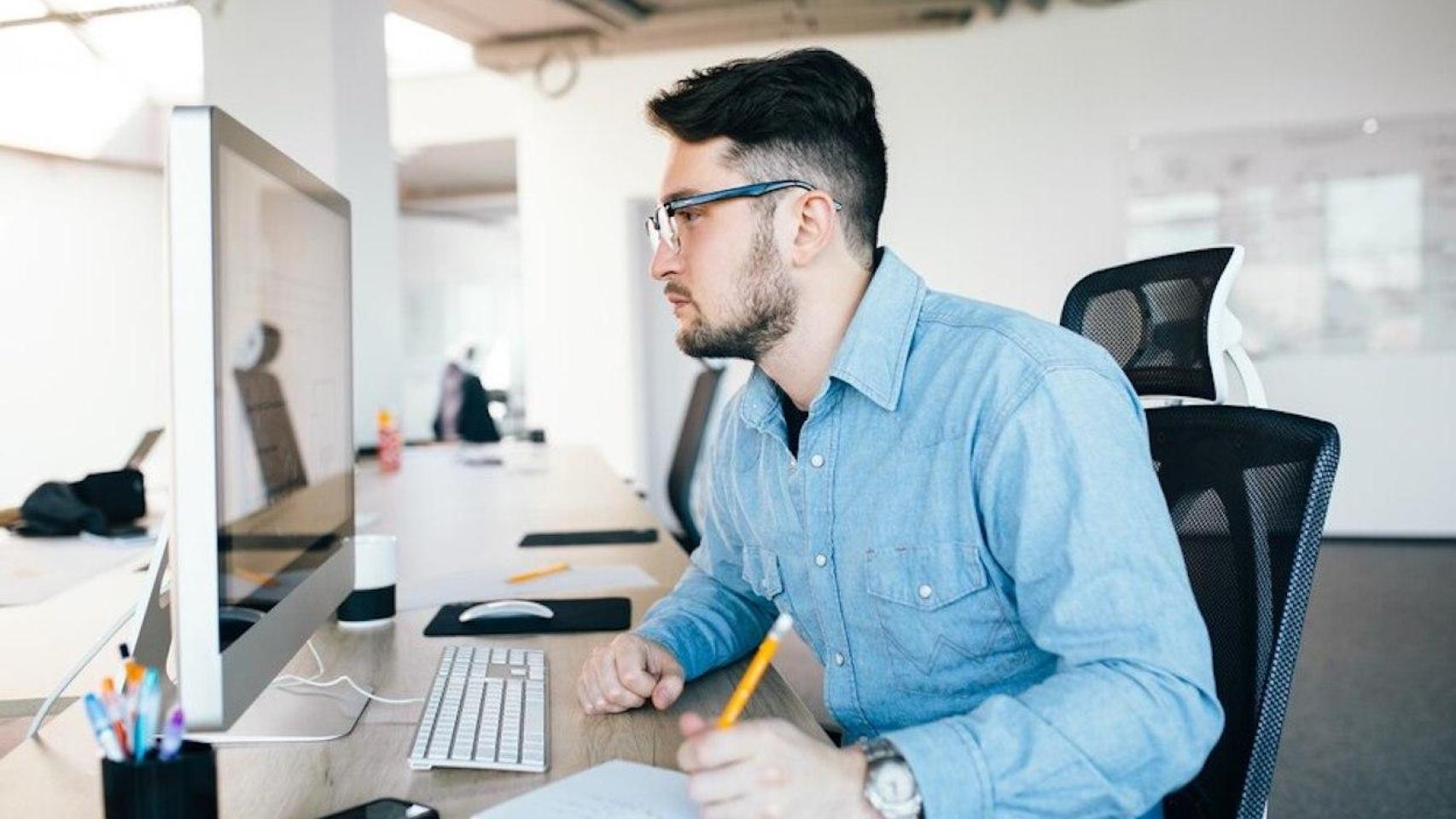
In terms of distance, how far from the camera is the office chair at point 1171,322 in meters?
1.35

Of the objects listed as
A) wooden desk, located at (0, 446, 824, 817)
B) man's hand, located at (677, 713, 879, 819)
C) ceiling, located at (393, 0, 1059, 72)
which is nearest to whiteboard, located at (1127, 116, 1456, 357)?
ceiling, located at (393, 0, 1059, 72)

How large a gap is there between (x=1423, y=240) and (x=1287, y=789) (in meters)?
4.17

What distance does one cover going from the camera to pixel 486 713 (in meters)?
1.11

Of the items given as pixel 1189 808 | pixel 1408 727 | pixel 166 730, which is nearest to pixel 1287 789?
pixel 1408 727

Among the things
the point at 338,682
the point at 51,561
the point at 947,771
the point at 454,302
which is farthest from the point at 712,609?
the point at 454,302

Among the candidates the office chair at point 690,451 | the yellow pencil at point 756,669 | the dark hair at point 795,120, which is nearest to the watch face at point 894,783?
the yellow pencil at point 756,669

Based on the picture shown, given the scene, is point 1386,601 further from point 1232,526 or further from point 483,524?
point 1232,526

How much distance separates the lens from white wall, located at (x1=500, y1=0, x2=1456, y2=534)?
5.83 meters

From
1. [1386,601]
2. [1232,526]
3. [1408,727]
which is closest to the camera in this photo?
[1232,526]

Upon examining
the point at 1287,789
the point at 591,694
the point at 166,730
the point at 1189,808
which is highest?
the point at 166,730

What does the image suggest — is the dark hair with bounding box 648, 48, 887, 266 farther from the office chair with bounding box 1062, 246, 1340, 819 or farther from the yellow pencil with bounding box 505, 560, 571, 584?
the yellow pencil with bounding box 505, 560, 571, 584

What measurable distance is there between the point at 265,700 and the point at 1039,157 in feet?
18.6

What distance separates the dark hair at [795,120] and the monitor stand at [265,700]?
2.28 ft

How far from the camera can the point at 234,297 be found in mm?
848
